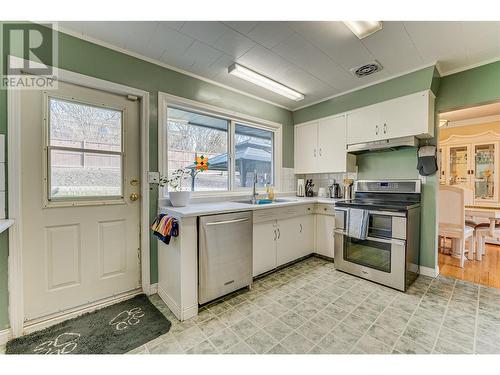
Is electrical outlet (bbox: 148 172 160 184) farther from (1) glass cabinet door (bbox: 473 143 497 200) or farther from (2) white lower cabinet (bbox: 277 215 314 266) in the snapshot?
(1) glass cabinet door (bbox: 473 143 497 200)

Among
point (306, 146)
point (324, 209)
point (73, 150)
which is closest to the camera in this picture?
point (73, 150)

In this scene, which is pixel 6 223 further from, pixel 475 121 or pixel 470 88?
pixel 475 121

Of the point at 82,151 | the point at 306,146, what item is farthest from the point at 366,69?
the point at 82,151

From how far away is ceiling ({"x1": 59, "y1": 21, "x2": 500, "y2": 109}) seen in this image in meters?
1.73

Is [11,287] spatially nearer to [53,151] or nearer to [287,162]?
[53,151]

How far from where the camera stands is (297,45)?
196 centimetres

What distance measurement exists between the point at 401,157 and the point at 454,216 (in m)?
1.16

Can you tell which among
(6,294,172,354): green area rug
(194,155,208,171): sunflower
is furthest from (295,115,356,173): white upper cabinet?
(6,294,172,354): green area rug

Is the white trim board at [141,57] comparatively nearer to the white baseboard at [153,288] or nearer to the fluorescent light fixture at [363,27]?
the fluorescent light fixture at [363,27]

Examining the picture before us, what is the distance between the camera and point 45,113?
1.72 m

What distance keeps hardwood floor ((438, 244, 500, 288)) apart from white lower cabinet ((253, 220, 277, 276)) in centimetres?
214

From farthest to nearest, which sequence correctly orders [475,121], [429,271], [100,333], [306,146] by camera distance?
[475,121] → [306,146] → [429,271] → [100,333]

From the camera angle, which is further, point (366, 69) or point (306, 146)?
point (306, 146)

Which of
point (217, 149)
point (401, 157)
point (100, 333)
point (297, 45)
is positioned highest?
point (297, 45)
